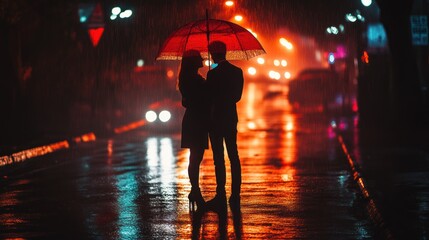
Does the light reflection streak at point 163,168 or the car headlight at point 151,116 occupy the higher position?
the car headlight at point 151,116

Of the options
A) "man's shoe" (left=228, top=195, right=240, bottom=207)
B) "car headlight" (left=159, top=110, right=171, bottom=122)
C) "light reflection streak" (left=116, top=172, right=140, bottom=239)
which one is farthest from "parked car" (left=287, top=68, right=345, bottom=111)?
"man's shoe" (left=228, top=195, right=240, bottom=207)

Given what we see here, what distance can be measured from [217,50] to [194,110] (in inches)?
30.8

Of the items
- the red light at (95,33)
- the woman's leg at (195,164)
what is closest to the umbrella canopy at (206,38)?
the woman's leg at (195,164)

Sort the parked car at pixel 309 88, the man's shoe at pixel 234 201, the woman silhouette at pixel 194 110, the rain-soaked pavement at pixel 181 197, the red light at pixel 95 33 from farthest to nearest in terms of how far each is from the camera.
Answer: the parked car at pixel 309 88 < the red light at pixel 95 33 < the man's shoe at pixel 234 201 < the woman silhouette at pixel 194 110 < the rain-soaked pavement at pixel 181 197

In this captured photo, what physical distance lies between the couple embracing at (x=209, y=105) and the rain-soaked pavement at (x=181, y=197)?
75 cm


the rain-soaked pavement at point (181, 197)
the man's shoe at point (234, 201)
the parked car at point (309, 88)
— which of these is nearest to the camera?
the rain-soaked pavement at point (181, 197)

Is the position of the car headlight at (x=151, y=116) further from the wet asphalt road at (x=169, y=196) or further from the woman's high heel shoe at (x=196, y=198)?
the woman's high heel shoe at (x=196, y=198)

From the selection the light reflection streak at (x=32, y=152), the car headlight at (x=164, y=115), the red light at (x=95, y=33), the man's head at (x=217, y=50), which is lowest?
the light reflection streak at (x=32, y=152)

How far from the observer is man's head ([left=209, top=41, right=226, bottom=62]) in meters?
11.1

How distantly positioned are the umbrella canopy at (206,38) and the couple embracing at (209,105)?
0.80 meters

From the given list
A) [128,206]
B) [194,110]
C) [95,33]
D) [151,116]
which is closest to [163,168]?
[128,206]

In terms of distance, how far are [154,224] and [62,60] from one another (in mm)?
21058

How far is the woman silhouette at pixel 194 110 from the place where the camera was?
11.1 meters

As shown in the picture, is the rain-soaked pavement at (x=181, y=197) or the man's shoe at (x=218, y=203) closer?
the rain-soaked pavement at (x=181, y=197)
